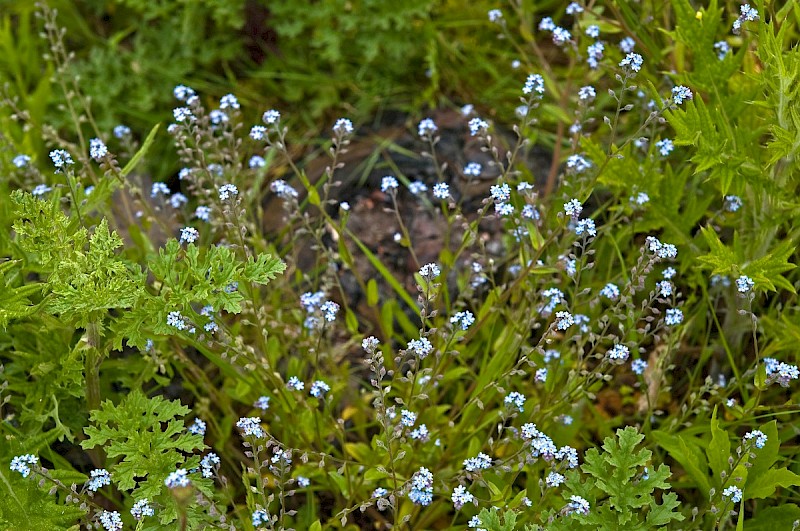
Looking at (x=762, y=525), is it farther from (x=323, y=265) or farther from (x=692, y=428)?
(x=323, y=265)

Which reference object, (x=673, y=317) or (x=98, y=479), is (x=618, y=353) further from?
(x=98, y=479)

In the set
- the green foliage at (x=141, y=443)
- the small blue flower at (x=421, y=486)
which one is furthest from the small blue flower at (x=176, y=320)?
the small blue flower at (x=421, y=486)

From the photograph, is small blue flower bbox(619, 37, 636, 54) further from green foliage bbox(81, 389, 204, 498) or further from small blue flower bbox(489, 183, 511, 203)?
green foliage bbox(81, 389, 204, 498)

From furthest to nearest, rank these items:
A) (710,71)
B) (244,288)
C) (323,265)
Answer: (323,265) → (710,71) → (244,288)

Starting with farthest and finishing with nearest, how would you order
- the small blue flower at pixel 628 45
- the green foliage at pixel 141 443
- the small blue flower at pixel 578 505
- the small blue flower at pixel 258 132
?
the small blue flower at pixel 628 45 → the small blue flower at pixel 258 132 → the green foliage at pixel 141 443 → the small blue flower at pixel 578 505

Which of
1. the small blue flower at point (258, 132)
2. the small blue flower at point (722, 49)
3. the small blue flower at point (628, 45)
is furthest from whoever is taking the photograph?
the small blue flower at point (628, 45)

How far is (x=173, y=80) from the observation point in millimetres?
4434

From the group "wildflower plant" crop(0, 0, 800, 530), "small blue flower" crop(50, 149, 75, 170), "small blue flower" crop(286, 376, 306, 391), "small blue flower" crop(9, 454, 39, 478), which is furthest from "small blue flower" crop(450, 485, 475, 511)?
"small blue flower" crop(50, 149, 75, 170)

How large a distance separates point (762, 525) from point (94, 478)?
2.09 metres

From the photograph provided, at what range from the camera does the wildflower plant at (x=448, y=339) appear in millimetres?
2434

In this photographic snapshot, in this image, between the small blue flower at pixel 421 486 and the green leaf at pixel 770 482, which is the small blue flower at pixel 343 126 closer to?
the small blue flower at pixel 421 486

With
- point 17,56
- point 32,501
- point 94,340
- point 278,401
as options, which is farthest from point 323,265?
point 17,56

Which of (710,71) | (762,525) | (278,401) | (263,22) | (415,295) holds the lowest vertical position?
(762,525)

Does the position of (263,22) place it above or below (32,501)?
above
